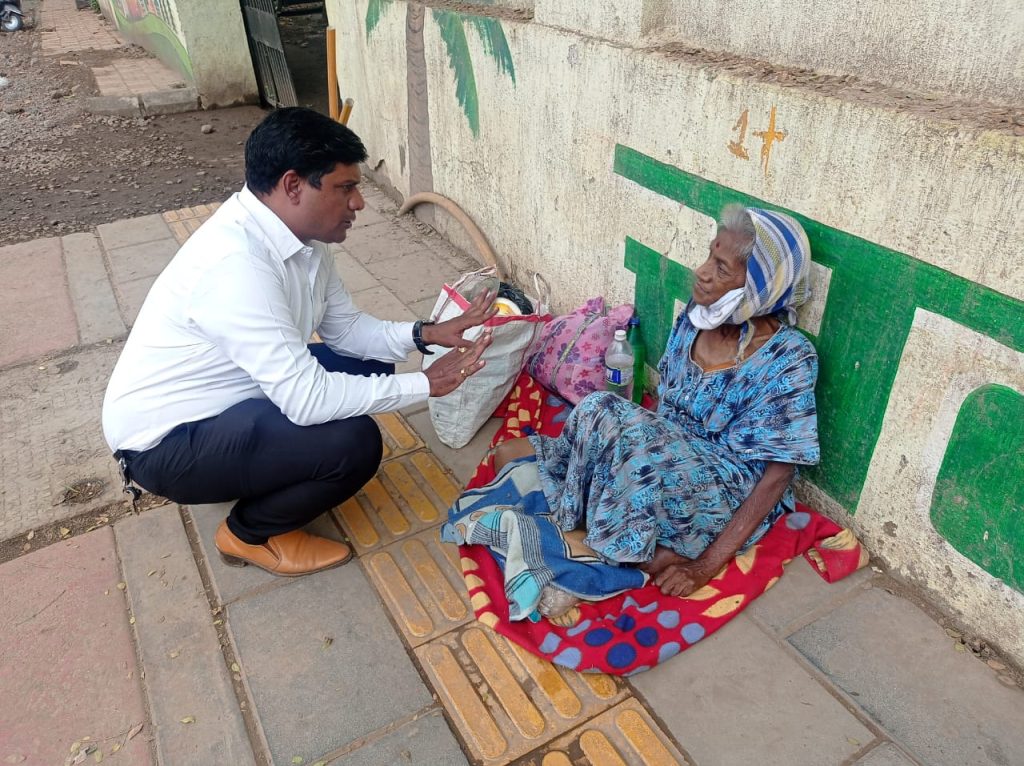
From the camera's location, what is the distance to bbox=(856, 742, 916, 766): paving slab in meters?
1.92

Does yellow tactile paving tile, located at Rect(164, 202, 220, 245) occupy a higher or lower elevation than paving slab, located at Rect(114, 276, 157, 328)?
higher

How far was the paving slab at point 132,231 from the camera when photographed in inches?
216

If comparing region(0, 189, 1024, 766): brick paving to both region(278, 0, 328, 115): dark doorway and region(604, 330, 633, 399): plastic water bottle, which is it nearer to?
region(604, 330, 633, 399): plastic water bottle

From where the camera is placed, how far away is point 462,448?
3234 millimetres

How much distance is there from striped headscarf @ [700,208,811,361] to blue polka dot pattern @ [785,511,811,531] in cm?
77

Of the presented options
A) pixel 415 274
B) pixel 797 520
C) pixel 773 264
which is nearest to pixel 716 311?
pixel 773 264

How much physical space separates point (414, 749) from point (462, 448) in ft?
4.64

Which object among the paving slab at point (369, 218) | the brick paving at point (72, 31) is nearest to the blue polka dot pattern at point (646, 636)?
the paving slab at point (369, 218)

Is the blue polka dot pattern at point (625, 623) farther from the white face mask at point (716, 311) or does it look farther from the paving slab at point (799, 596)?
the white face mask at point (716, 311)

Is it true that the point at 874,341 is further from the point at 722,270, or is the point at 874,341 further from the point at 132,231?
the point at 132,231

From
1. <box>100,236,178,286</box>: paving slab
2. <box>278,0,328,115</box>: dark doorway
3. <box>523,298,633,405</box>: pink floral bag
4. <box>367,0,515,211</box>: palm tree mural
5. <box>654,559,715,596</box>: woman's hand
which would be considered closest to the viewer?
<box>654,559,715,596</box>: woman's hand

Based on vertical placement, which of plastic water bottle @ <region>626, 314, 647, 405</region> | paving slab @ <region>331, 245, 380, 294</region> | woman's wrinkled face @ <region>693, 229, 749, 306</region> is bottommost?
paving slab @ <region>331, 245, 380, 294</region>

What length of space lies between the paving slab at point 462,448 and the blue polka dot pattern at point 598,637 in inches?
36.7

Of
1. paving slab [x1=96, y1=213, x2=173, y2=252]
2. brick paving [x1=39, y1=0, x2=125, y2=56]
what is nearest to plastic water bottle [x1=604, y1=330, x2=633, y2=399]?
paving slab [x1=96, y1=213, x2=173, y2=252]
